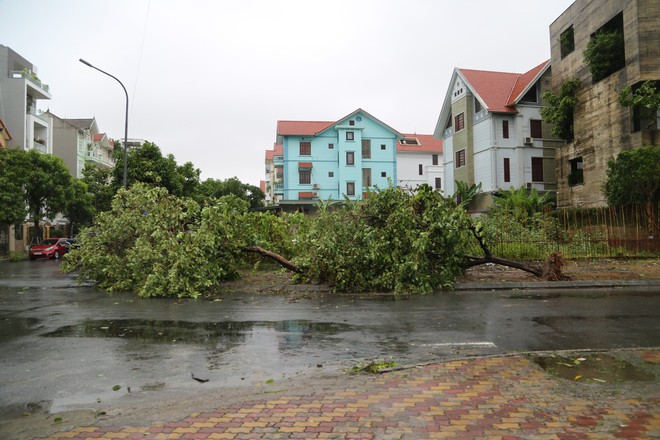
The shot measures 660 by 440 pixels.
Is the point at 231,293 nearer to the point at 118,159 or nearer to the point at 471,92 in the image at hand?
the point at 118,159

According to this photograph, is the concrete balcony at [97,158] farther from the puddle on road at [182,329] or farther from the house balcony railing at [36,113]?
the puddle on road at [182,329]

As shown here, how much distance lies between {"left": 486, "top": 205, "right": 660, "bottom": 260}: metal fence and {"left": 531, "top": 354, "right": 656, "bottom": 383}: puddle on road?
476 inches

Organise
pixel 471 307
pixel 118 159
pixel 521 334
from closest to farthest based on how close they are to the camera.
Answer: pixel 521 334
pixel 471 307
pixel 118 159

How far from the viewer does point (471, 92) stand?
36.3m

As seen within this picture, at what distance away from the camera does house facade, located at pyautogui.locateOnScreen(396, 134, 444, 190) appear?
60750mm

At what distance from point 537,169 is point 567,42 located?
891 centimetres

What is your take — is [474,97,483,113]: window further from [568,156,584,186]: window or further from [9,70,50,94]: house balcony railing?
[9,70,50,94]: house balcony railing

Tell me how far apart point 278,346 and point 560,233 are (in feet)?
51.5

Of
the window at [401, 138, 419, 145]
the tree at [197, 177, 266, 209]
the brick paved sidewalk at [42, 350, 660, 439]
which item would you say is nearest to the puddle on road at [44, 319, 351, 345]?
the brick paved sidewalk at [42, 350, 660, 439]

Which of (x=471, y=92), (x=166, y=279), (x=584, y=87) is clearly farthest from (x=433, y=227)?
(x=471, y=92)

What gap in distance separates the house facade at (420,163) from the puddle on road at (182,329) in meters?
53.4

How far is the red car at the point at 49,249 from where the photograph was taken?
3372cm

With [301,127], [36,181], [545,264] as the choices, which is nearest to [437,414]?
[545,264]

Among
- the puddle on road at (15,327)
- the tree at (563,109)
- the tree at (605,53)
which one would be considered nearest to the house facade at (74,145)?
the tree at (563,109)
